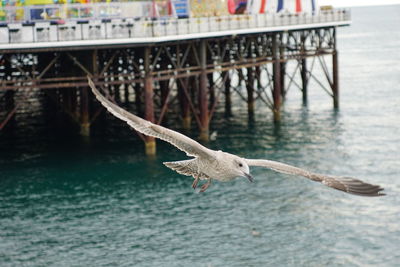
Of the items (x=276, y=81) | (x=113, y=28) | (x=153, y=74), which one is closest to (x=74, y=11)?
(x=113, y=28)

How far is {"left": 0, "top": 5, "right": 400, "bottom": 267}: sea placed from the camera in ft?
114

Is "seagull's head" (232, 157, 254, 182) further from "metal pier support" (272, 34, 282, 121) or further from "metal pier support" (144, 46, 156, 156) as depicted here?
"metal pier support" (272, 34, 282, 121)

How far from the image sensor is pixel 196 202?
41.6 m

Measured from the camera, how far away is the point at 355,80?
9700cm

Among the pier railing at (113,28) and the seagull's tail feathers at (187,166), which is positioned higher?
the pier railing at (113,28)

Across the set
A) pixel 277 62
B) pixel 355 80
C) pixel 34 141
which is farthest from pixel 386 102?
pixel 34 141

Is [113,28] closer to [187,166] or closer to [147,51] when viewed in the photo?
[147,51]

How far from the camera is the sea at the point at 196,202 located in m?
34.7

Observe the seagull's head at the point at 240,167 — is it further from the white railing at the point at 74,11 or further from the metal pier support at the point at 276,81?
the metal pier support at the point at 276,81

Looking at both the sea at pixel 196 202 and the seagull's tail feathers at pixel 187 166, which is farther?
the sea at pixel 196 202

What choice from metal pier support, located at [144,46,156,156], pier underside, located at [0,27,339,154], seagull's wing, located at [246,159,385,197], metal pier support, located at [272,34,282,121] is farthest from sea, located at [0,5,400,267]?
seagull's wing, located at [246,159,385,197]

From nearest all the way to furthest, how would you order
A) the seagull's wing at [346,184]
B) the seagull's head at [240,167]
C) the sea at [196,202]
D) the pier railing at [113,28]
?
the seagull's wing at [346,184] < the seagull's head at [240,167] < the sea at [196,202] < the pier railing at [113,28]

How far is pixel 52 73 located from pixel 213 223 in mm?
31738

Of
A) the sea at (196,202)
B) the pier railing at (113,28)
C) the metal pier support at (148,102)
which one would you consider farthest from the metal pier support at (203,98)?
the metal pier support at (148,102)
